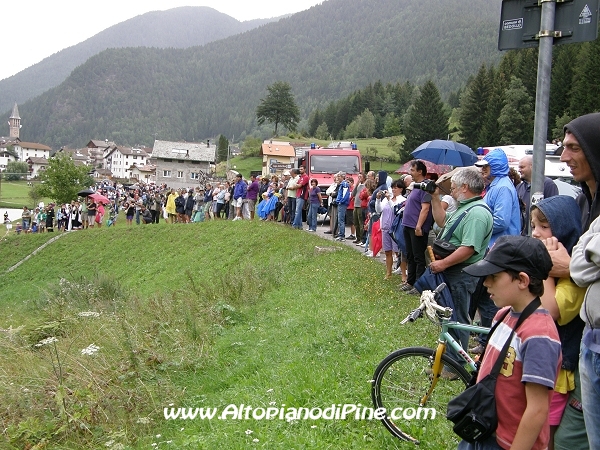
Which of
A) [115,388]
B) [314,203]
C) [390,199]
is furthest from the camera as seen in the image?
[314,203]

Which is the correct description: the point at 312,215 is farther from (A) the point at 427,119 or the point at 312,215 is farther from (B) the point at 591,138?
(A) the point at 427,119

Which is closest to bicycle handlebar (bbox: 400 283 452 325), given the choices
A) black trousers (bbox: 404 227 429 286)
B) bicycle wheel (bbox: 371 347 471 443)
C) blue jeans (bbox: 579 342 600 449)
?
bicycle wheel (bbox: 371 347 471 443)

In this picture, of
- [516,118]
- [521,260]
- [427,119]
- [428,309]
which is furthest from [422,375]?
[427,119]

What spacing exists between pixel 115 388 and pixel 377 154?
83.5 meters

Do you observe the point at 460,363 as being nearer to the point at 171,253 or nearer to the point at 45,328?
the point at 45,328

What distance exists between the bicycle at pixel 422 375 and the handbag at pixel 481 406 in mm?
1328

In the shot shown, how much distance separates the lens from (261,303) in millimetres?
10188

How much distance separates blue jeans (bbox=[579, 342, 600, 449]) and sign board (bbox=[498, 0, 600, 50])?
2.27 m

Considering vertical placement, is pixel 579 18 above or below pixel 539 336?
above

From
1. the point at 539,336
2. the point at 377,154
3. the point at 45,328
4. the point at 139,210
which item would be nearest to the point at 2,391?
the point at 45,328

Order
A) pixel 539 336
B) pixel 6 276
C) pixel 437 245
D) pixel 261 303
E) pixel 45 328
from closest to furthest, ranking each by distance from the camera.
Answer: pixel 539 336
pixel 437 245
pixel 261 303
pixel 45 328
pixel 6 276

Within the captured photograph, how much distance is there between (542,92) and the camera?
4.19m

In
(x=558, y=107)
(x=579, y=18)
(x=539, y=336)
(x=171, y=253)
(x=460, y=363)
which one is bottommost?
(x=171, y=253)

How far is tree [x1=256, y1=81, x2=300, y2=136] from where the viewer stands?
12531 cm
